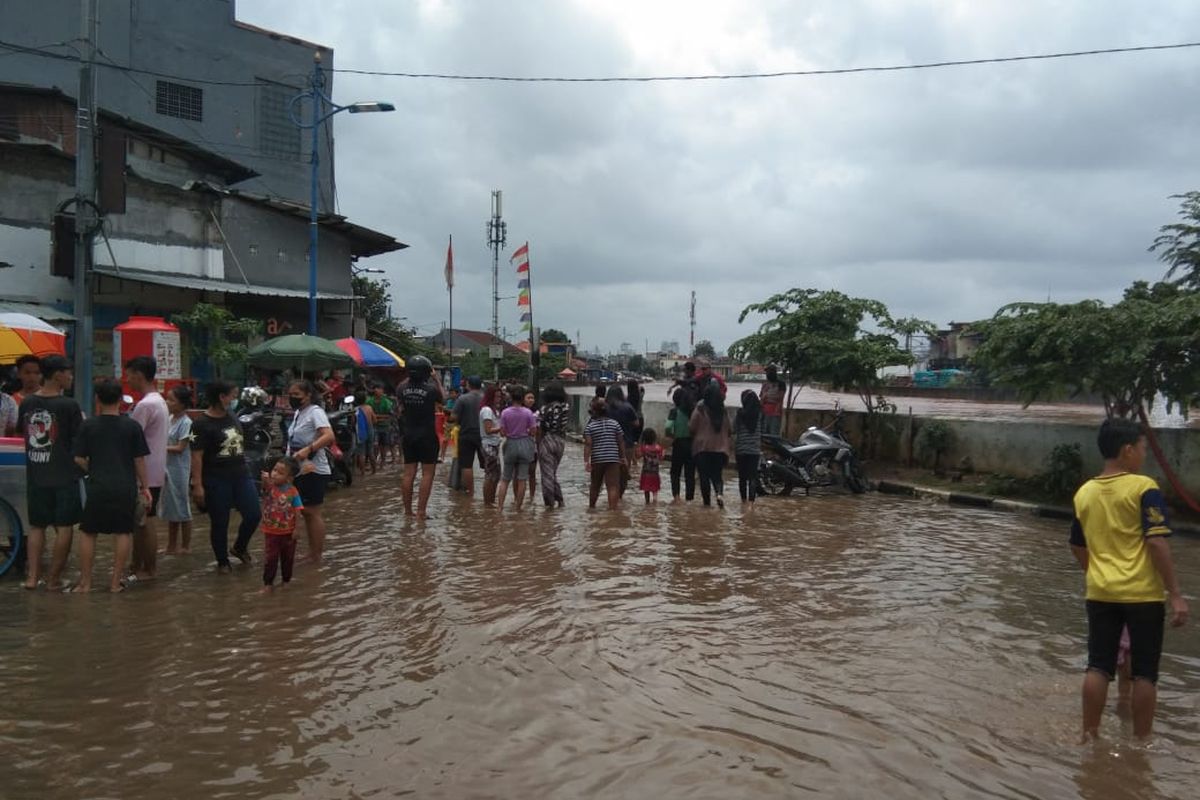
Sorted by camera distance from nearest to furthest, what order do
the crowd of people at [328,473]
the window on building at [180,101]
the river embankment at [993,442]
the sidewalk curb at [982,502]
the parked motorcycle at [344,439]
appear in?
the crowd of people at [328,473] < the sidewalk curb at [982,502] < the river embankment at [993,442] < the parked motorcycle at [344,439] < the window on building at [180,101]

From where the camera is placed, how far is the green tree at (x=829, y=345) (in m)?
17.1

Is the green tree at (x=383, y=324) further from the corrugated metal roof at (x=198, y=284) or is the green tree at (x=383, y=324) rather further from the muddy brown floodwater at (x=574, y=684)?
the muddy brown floodwater at (x=574, y=684)

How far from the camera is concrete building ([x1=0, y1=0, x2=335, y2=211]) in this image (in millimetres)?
26188

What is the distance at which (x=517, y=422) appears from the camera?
11.3 metres

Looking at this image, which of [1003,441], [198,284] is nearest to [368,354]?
[198,284]

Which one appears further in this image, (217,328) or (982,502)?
(217,328)

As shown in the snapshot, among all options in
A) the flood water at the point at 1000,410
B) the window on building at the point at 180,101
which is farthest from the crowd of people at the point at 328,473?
the window on building at the point at 180,101

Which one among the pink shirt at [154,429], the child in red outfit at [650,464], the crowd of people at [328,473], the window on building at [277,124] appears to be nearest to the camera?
the crowd of people at [328,473]

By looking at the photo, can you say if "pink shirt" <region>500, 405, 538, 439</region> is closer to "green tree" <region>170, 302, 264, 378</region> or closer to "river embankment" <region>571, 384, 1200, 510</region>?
"river embankment" <region>571, 384, 1200, 510</region>

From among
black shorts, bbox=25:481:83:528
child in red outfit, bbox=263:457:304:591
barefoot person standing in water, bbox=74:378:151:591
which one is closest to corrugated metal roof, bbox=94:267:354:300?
black shorts, bbox=25:481:83:528

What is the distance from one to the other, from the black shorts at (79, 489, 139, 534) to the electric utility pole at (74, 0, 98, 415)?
6.07 m

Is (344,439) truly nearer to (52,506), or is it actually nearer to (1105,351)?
(52,506)

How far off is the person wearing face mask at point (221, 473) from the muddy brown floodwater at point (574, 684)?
39 centimetres

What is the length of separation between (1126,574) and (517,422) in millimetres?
7848
